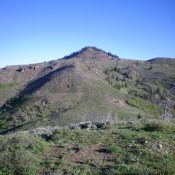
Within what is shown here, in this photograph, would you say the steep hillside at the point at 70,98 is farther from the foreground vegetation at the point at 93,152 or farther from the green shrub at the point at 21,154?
the green shrub at the point at 21,154

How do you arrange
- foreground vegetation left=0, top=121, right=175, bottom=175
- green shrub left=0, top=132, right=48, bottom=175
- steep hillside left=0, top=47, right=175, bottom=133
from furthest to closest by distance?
steep hillside left=0, top=47, right=175, bottom=133 < green shrub left=0, top=132, right=48, bottom=175 < foreground vegetation left=0, top=121, right=175, bottom=175

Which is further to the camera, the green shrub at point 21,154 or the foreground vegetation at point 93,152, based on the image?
the green shrub at point 21,154

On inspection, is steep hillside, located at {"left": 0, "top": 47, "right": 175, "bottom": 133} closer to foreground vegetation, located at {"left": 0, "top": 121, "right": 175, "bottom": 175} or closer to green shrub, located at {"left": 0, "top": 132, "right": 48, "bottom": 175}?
foreground vegetation, located at {"left": 0, "top": 121, "right": 175, "bottom": 175}

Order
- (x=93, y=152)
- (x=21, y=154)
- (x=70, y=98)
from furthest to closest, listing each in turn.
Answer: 1. (x=70, y=98)
2. (x=93, y=152)
3. (x=21, y=154)

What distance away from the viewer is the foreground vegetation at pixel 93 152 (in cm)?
1548

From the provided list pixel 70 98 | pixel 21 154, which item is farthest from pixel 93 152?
pixel 70 98

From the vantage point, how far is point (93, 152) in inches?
675

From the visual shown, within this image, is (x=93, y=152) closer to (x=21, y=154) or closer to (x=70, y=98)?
(x=21, y=154)

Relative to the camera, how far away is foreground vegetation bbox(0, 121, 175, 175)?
1548 centimetres

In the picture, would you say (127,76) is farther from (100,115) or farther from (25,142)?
(25,142)

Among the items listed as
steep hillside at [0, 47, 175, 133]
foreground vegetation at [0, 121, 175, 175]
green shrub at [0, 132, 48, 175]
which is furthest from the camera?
steep hillside at [0, 47, 175, 133]

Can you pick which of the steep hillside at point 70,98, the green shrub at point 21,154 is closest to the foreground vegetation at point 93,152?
the green shrub at point 21,154

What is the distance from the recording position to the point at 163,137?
18.6 metres

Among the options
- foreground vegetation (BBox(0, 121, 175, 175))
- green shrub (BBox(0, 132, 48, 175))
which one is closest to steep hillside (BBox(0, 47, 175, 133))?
foreground vegetation (BBox(0, 121, 175, 175))
